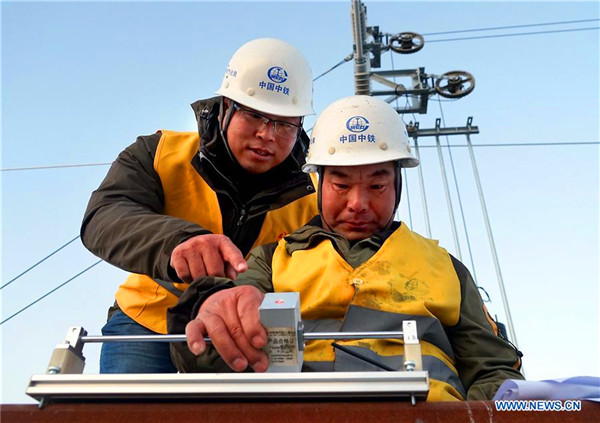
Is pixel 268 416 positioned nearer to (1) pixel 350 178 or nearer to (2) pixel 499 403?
(2) pixel 499 403

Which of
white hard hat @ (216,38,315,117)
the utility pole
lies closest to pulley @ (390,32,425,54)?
the utility pole

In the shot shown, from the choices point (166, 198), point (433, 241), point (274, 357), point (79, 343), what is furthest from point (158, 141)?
point (274, 357)

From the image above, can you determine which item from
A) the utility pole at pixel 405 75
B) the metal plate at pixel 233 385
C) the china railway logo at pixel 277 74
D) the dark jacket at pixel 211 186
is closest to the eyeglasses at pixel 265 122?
the dark jacket at pixel 211 186

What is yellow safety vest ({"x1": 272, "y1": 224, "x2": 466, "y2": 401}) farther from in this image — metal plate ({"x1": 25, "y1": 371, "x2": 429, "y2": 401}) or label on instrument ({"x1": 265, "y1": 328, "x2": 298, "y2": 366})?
metal plate ({"x1": 25, "y1": 371, "x2": 429, "y2": 401})

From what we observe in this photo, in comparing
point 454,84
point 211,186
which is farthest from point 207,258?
point 454,84

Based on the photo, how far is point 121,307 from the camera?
3.17 meters

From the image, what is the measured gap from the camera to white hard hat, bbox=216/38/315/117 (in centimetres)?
325

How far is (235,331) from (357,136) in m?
1.47

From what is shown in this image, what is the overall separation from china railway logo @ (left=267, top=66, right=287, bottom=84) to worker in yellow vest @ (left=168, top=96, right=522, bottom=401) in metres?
0.55

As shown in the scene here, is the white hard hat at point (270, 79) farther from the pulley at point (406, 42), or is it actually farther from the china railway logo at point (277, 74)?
the pulley at point (406, 42)

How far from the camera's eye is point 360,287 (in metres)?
2.15

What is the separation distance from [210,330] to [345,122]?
157cm

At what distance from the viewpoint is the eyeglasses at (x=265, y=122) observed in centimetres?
306

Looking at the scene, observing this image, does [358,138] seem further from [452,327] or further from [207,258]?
[207,258]
